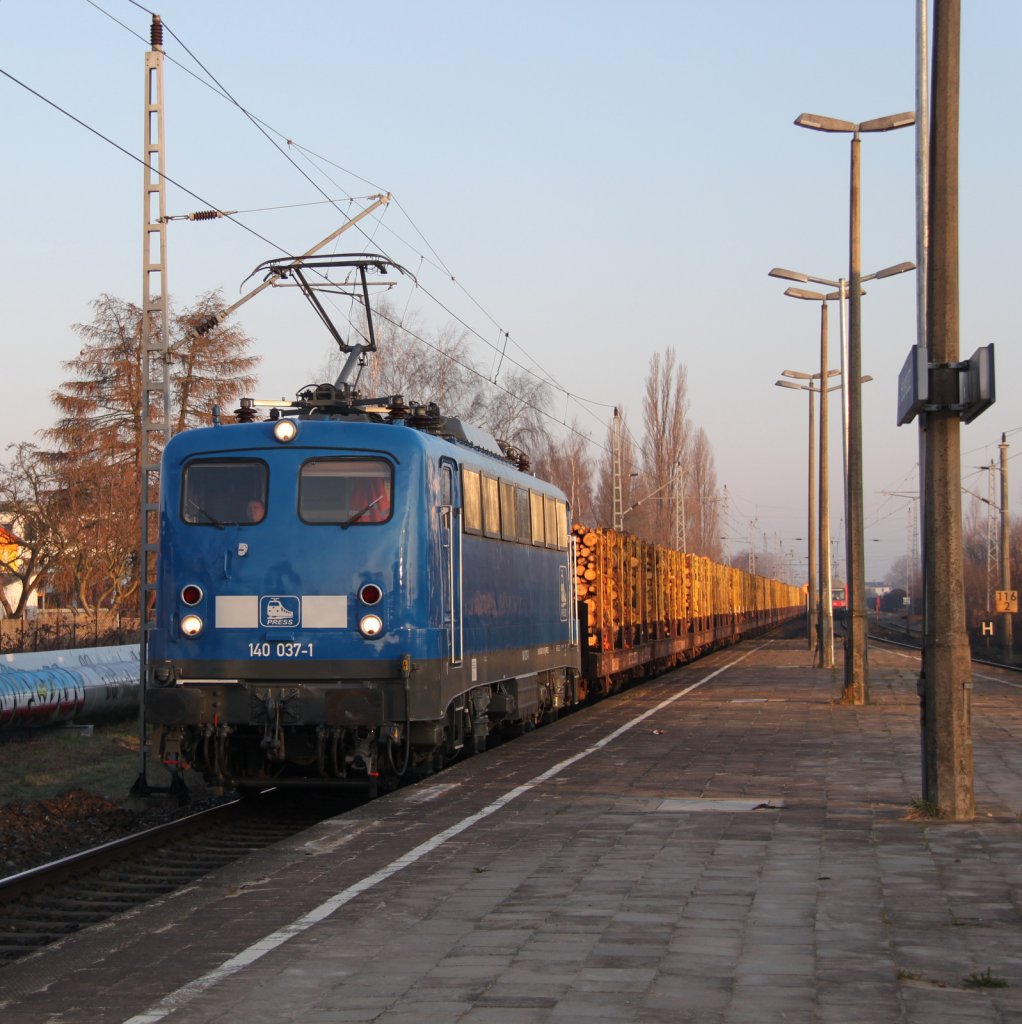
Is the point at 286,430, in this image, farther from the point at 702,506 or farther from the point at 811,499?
the point at 702,506

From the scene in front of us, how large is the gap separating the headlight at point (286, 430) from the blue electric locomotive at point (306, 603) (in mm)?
12

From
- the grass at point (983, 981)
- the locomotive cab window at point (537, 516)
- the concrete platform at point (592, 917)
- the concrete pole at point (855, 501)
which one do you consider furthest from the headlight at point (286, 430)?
the concrete pole at point (855, 501)

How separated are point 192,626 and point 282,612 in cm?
75

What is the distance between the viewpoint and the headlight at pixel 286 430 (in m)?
12.5

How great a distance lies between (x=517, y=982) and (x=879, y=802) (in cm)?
586

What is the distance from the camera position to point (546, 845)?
9.26 meters

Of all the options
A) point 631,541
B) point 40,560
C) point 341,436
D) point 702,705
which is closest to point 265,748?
point 341,436

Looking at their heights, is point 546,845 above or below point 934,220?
below

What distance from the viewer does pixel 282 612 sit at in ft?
39.7

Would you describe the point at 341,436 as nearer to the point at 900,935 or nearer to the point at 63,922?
the point at 63,922

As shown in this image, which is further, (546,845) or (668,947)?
(546,845)

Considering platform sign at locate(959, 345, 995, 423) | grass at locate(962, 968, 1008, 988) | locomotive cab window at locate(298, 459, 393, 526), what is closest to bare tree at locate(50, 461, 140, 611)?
locomotive cab window at locate(298, 459, 393, 526)

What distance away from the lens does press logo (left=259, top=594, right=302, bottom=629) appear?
12.1 m

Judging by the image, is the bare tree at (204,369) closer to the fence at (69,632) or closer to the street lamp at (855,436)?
the fence at (69,632)
